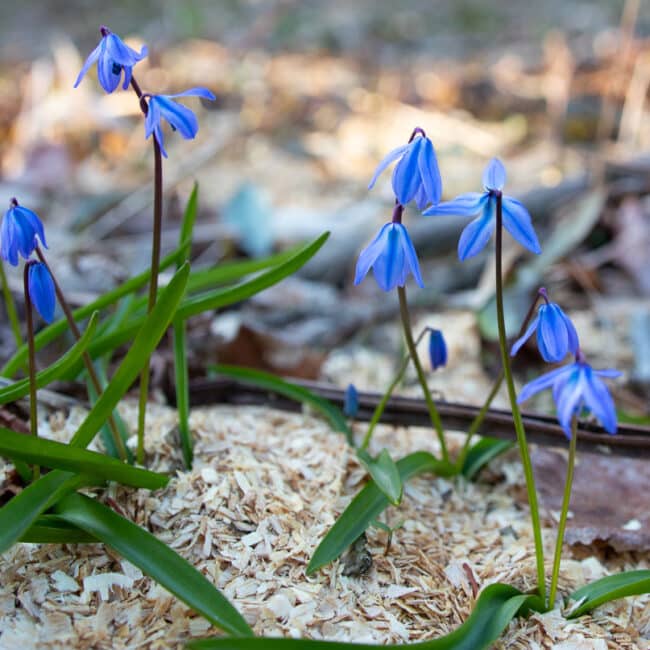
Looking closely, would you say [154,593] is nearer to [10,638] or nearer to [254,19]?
[10,638]

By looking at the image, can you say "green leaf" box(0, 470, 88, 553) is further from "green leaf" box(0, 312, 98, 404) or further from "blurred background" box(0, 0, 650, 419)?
"blurred background" box(0, 0, 650, 419)

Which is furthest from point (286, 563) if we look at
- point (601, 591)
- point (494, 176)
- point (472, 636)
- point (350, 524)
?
point (494, 176)

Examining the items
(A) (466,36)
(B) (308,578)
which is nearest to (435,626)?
(B) (308,578)

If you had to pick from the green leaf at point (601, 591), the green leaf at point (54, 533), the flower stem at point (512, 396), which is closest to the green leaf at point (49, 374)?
the green leaf at point (54, 533)

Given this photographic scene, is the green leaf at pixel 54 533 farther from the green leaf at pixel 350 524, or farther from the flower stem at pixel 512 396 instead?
the flower stem at pixel 512 396

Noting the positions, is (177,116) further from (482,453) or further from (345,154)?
(345,154)

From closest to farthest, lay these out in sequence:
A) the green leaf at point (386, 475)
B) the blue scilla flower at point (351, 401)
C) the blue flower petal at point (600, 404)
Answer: the blue flower petal at point (600, 404)
the green leaf at point (386, 475)
the blue scilla flower at point (351, 401)

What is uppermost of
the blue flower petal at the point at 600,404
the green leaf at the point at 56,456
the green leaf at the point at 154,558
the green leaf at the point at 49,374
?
the blue flower petal at the point at 600,404

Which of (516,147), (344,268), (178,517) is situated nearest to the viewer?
(178,517)
